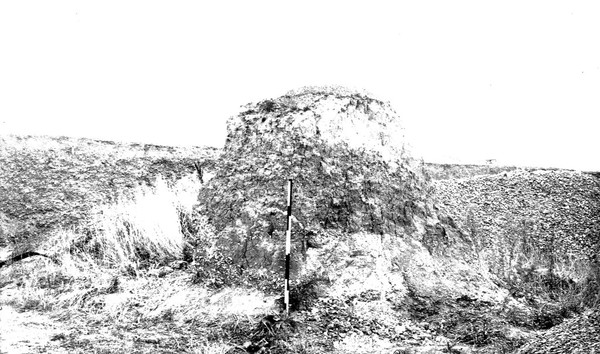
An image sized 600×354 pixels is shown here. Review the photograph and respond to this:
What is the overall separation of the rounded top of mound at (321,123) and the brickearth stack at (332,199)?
14 mm

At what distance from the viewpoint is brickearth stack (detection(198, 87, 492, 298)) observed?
713 centimetres

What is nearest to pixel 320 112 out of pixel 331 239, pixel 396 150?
pixel 396 150

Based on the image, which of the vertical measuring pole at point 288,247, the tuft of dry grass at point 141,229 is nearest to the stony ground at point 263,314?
the vertical measuring pole at point 288,247

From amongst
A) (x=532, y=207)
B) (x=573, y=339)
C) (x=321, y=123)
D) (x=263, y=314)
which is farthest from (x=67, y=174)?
(x=573, y=339)

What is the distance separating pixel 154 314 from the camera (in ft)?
21.8

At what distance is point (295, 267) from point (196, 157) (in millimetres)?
3124

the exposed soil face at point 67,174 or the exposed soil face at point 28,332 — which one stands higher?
the exposed soil face at point 67,174

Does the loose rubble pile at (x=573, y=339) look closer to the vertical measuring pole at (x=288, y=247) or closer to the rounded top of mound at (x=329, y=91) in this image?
the vertical measuring pole at (x=288, y=247)

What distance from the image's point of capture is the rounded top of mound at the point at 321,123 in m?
8.02

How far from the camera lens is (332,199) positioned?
24.8 feet

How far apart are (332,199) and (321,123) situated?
3.12 ft

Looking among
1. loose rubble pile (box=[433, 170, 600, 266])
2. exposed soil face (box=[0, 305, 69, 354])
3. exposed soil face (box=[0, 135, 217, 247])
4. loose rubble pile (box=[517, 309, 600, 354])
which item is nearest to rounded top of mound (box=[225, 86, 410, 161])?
loose rubble pile (box=[433, 170, 600, 266])

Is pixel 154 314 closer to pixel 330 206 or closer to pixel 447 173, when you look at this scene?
pixel 330 206

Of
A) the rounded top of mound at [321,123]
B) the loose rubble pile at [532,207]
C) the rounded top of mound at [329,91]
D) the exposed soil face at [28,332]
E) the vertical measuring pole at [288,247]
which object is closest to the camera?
the exposed soil face at [28,332]
